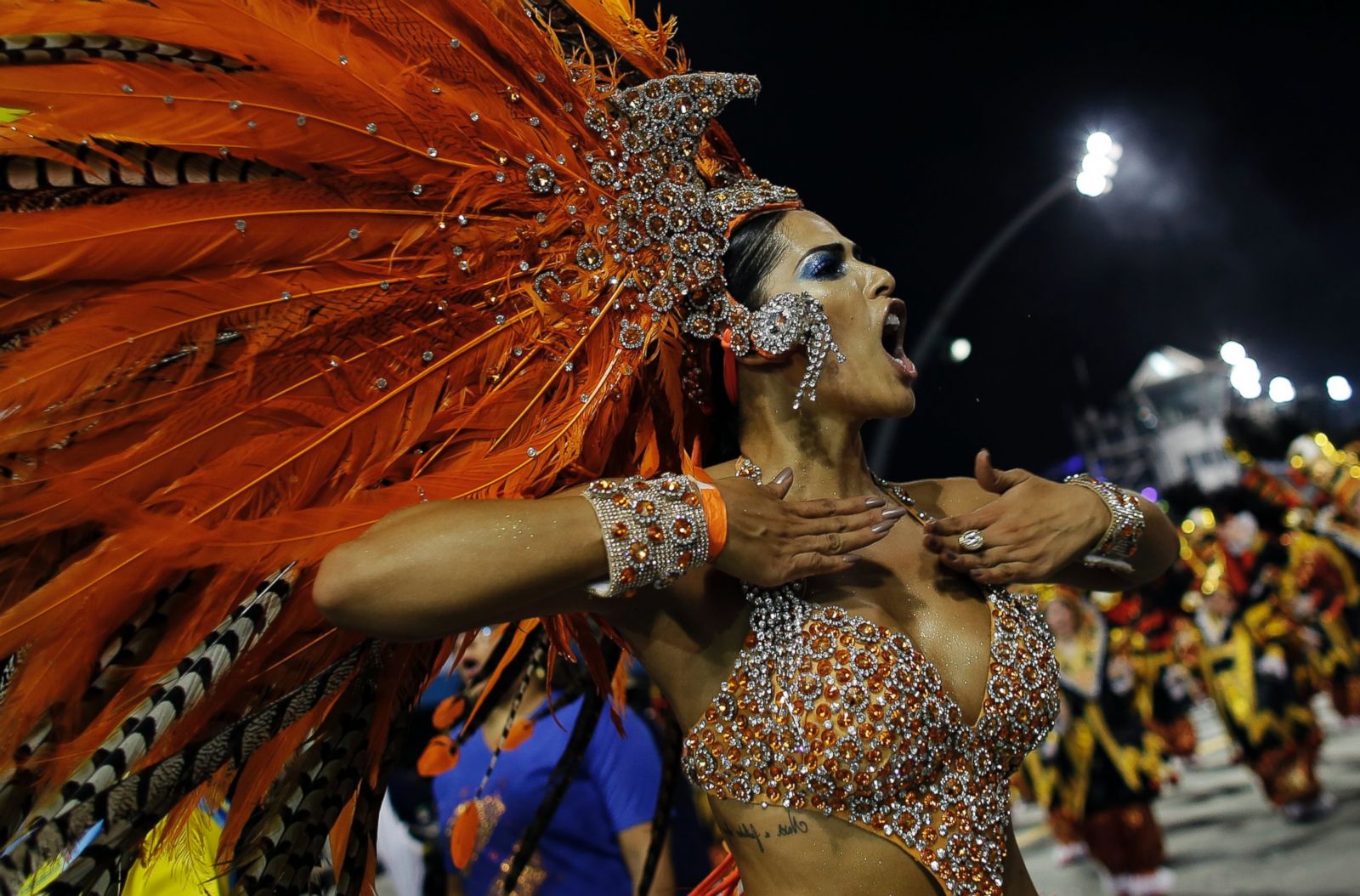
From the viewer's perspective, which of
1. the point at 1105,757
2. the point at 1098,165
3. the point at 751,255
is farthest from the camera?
the point at 1105,757

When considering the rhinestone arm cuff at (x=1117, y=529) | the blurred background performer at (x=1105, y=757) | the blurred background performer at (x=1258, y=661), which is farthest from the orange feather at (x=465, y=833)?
the blurred background performer at (x=1258, y=661)

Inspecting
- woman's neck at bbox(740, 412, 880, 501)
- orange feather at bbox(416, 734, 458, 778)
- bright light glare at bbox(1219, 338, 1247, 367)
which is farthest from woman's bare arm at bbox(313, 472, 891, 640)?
bright light glare at bbox(1219, 338, 1247, 367)

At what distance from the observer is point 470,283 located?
1.89m

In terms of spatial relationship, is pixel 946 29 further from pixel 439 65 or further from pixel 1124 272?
pixel 439 65

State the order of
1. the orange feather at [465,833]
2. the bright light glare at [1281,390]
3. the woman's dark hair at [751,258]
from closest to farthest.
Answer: the woman's dark hair at [751,258] < the orange feather at [465,833] < the bright light glare at [1281,390]

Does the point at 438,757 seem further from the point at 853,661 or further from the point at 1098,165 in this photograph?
the point at 1098,165

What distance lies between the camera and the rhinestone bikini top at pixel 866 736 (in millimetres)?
1724

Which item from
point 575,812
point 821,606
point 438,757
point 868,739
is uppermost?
point 821,606

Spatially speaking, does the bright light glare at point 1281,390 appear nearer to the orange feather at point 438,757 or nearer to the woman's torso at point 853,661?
the woman's torso at point 853,661

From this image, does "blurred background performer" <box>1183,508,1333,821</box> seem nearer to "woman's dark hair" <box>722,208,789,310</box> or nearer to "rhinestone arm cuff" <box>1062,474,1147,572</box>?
"rhinestone arm cuff" <box>1062,474,1147,572</box>

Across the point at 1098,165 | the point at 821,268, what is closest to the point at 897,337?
the point at 821,268

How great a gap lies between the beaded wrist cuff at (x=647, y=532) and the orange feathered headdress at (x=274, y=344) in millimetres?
291

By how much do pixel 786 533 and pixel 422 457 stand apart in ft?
2.03

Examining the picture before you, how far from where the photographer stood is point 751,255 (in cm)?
209
